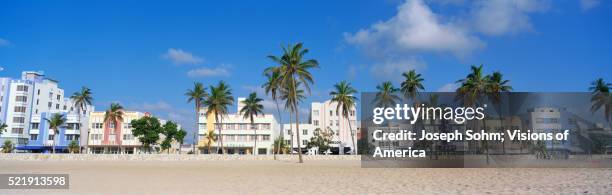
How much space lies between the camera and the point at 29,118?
104 m

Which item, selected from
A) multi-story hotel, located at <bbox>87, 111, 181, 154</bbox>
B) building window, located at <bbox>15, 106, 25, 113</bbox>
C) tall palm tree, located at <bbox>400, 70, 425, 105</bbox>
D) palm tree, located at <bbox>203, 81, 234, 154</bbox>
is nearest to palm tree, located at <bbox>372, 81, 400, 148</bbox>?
tall palm tree, located at <bbox>400, 70, 425, 105</bbox>

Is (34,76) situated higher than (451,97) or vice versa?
(34,76)

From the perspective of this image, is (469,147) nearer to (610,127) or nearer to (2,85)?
(610,127)

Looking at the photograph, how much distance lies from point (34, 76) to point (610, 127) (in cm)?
10883

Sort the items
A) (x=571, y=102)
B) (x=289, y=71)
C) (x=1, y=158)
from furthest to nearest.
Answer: (x=1, y=158) < (x=289, y=71) < (x=571, y=102)

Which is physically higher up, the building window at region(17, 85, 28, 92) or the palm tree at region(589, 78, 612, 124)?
the building window at region(17, 85, 28, 92)

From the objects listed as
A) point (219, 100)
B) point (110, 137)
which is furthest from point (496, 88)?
point (110, 137)

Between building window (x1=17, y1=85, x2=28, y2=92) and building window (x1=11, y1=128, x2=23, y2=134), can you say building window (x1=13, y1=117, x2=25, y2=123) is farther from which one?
building window (x1=17, y1=85, x2=28, y2=92)

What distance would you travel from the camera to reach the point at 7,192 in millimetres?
15180

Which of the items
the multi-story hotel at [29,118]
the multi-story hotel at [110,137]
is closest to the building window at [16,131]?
the multi-story hotel at [29,118]

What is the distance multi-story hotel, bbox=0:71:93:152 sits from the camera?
9894cm

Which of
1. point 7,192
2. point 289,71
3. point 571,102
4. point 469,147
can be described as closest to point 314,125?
point 289,71

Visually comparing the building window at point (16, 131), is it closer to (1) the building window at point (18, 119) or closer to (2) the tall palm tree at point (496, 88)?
(1) the building window at point (18, 119)

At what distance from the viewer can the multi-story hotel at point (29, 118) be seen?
9894cm
